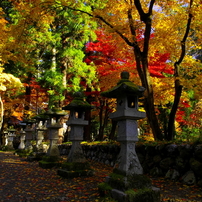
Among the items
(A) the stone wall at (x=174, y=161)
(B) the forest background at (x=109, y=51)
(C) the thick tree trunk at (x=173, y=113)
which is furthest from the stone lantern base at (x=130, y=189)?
(C) the thick tree trunk at (x=173, y=113)

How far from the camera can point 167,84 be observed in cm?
1185

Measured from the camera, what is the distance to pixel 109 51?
547 inches

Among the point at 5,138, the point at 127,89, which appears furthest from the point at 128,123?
the point at 5,138

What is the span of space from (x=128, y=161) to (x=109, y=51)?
422 inches

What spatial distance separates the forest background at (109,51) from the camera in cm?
873

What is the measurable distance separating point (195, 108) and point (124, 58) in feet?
34.8

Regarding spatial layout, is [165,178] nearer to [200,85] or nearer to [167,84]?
[200,85]

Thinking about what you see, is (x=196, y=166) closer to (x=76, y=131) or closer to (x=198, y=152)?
(x=198, y=152)

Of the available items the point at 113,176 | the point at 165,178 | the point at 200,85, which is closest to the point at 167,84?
the point at 200,85

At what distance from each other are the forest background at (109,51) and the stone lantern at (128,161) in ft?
9.93

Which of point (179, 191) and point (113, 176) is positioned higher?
point (113, 176)

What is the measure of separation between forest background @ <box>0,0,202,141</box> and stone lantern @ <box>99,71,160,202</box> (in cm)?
303

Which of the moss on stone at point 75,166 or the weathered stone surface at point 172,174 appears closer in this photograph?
the weathered stone surface at point 172,174

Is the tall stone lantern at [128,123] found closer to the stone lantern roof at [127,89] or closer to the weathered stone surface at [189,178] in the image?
the stone lantern roof at [127,89]
